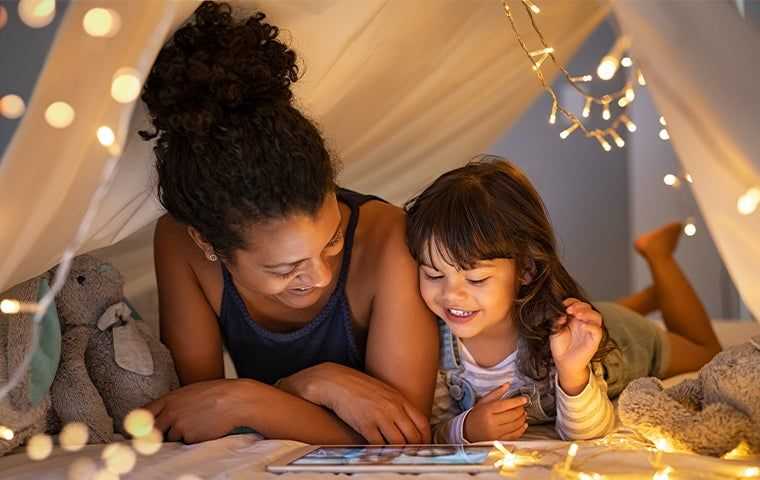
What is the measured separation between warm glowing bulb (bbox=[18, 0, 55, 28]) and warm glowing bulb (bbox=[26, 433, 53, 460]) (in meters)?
0.59

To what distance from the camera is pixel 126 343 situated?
65.2 inches

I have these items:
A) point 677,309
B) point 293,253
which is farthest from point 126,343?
point 677,309

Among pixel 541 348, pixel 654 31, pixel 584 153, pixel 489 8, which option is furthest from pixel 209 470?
pixel 584 153

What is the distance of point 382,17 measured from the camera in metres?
1.76

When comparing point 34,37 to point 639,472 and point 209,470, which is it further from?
point 639,472

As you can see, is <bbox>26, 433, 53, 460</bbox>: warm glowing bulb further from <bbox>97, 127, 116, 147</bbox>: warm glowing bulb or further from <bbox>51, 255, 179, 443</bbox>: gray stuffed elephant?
<bbox>97, 127, 116, 147</bbox>: warm glowing bulb

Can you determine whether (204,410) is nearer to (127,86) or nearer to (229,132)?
(229,132)

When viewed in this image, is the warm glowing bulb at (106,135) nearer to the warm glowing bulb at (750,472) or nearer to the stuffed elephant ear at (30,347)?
the stuffed elephant ear at (30,347)

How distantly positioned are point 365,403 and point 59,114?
0.65 m

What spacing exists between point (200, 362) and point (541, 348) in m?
0.58

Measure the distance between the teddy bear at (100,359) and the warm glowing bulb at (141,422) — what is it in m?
0.03

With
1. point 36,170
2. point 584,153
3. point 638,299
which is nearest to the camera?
point 36,170

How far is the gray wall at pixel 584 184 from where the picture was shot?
11.4 feet

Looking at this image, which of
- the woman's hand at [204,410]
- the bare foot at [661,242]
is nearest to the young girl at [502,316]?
the woman's hand at [204,410]
